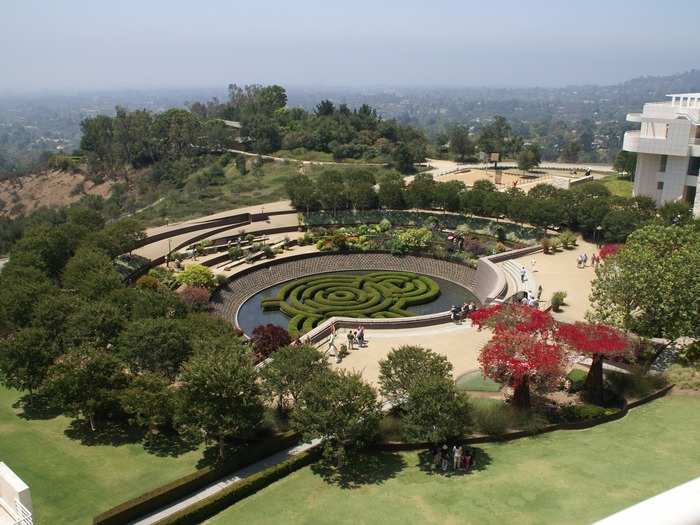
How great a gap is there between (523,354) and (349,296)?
19.1 meters

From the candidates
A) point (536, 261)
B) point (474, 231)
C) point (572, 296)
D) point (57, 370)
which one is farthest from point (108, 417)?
point (474, 231)

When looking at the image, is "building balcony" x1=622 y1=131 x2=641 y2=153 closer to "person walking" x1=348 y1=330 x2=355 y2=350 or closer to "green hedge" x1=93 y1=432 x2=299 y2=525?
"person walking" x1=348 y1=330 x2=355 y2=350

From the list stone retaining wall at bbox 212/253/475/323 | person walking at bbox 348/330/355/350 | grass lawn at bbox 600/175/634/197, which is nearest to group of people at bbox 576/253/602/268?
stone retaining wall at bbox 212/253/475/323

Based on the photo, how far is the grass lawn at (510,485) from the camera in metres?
17.1

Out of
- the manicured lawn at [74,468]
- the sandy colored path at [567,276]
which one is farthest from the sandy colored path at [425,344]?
the manicured lawn at [74,468]

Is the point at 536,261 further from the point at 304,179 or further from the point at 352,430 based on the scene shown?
the point at 352,430

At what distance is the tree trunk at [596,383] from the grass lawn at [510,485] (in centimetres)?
201

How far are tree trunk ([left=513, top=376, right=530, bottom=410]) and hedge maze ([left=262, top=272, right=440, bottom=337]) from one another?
13.7m

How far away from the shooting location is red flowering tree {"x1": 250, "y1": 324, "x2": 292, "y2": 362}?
28656mm

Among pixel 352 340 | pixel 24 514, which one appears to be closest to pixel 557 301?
pixel 352 340

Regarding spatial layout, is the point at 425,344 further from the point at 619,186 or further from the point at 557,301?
the point at 619,186

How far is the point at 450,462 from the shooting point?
20.2m

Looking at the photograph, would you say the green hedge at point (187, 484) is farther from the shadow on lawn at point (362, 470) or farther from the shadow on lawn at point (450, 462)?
the shadow on lawn at point (450, 462)

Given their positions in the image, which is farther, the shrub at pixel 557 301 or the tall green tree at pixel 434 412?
the shrub at pixel 557 301
